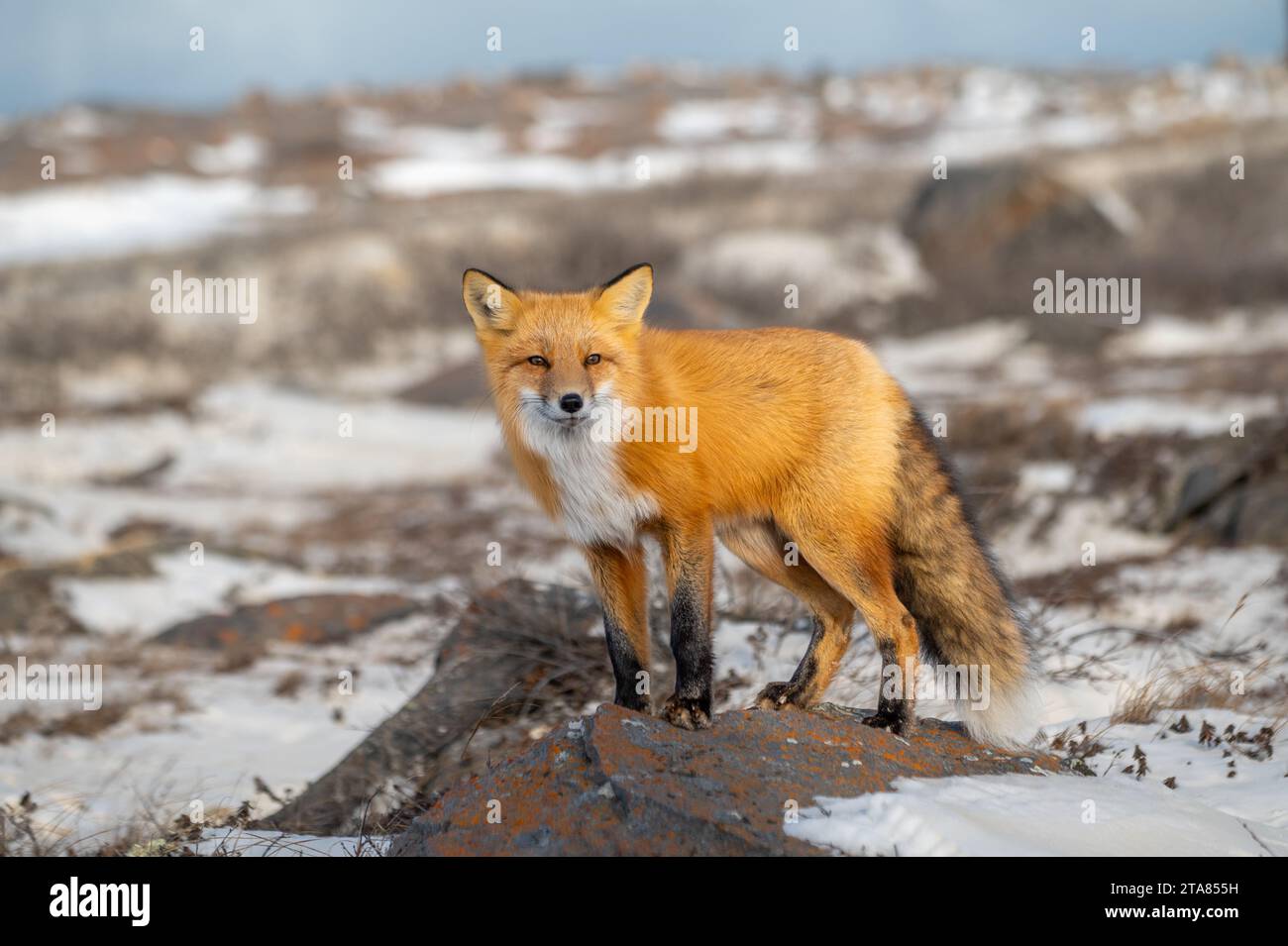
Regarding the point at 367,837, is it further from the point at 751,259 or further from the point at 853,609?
the point at 751,259

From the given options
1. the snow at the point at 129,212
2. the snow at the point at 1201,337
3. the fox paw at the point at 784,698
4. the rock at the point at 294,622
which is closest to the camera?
the fox paw at the point at 784,698

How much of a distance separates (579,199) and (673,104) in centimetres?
3981

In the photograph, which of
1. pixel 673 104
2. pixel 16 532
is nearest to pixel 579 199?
pixel 16 532

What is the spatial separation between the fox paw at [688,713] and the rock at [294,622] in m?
5.11

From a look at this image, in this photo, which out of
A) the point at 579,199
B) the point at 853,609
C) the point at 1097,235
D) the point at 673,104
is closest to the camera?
the point at 853,609

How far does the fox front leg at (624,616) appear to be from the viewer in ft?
14.0

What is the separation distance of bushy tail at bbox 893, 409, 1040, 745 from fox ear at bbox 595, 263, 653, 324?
1143 mm

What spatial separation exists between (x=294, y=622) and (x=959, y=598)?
20.8ft

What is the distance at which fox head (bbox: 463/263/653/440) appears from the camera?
A: 4102mm

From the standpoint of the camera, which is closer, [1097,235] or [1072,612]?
[1072,612]

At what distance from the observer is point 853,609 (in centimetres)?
453

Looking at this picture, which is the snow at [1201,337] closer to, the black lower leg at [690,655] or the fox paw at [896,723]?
the fox paw at [896,723]

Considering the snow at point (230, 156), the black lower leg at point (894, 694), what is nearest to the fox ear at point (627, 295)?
the black lower leg at point (894, 694)

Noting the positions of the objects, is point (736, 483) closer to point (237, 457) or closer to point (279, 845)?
point (279, 845)
